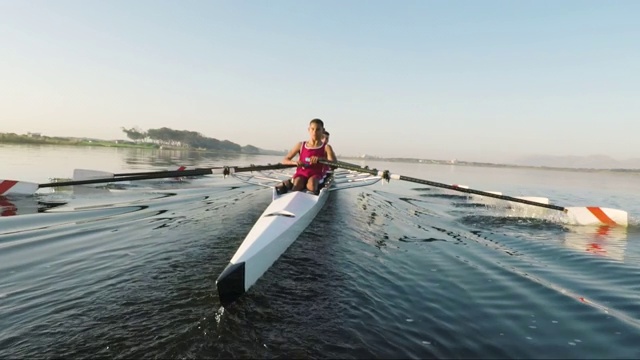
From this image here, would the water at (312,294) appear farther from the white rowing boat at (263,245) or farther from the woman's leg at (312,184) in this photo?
the woman's leg at (312,184)

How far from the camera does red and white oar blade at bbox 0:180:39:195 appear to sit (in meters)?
9.69

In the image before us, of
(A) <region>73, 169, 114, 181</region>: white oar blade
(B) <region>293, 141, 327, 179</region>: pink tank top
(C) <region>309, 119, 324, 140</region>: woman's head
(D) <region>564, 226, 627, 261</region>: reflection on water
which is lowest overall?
(D) <region>564, 226, 627, 261</region>: reflection on water

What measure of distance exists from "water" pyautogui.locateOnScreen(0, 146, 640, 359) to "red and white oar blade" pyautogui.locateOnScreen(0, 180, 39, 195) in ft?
6.83

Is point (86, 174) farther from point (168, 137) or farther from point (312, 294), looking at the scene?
point (168, 137)

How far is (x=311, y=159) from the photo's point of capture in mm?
8867

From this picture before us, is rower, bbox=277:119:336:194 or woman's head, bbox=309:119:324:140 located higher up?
woman's head, bbox=309:119:324:140

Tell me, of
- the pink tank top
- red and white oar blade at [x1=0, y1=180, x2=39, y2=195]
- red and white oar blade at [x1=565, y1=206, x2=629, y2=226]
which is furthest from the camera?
red and white oar blade at [x1=565, y1=206, x2=629, y2=226]

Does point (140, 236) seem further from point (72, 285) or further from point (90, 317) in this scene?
point (90, 317)

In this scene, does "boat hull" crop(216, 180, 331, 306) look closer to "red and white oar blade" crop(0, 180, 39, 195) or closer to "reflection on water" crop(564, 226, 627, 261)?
"reflection on water" crop(564, 226, 627, 261)

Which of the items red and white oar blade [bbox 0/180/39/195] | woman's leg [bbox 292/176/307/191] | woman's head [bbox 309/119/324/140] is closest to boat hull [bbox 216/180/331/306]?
woman's leg [bbox 292/176/307/191]

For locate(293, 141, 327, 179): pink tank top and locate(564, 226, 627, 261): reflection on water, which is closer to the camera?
locate(564, 226, 627, 261): reflection on water

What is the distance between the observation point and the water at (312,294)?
2.84m

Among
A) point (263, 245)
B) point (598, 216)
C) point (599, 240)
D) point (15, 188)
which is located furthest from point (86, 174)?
point (598, 216)

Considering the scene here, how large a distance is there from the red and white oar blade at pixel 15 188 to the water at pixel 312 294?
6.83 ft
